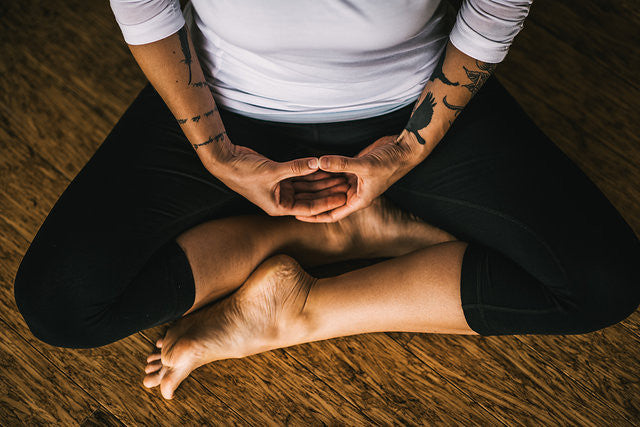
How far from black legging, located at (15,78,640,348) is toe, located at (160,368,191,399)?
0.47 feet

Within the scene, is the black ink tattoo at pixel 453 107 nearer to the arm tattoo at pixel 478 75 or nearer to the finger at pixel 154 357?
the arm tattoo at pixel 478 75

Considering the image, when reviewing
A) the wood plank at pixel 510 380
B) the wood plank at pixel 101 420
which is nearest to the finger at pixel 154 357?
the wood plank at pixel 101 420

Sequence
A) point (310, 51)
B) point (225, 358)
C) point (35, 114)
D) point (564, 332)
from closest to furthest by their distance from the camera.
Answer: point (310, 51), point (564, 332), point (225, 358), point (35, 114)

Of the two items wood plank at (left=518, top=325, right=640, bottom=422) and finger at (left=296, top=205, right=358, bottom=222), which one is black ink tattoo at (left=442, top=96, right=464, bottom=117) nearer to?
finger at (left=296, top=205, right=358, bottom=222)

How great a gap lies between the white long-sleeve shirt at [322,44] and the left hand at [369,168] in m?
0.08

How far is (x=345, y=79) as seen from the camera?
78 cm

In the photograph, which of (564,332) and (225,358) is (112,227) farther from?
(564,332)

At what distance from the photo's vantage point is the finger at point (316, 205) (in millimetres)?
868

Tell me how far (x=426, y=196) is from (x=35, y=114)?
3.25ft

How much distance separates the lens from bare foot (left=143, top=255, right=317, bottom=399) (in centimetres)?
92

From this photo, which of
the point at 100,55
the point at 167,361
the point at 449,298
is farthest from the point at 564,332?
the point at 100,55

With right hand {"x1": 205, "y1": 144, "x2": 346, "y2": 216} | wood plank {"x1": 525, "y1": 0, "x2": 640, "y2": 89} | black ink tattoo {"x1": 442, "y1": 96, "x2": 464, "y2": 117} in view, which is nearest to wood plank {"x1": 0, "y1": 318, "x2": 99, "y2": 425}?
right hand {"x1": 205, "y1": 144, "x2": 346, "y2": 216}

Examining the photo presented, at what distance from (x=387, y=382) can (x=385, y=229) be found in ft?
1.06

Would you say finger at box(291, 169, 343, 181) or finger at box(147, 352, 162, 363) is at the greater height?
finger at box(291, 169, 343, 181)
